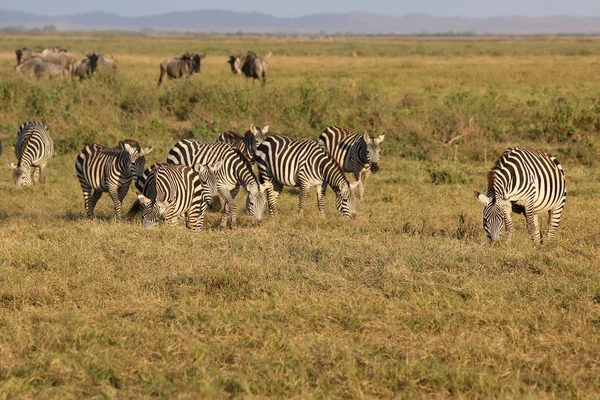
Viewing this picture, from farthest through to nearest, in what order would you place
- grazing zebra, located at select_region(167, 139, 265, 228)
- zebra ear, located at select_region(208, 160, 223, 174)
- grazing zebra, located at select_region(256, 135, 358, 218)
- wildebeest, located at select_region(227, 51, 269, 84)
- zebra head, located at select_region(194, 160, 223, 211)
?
wildebeest, located at select_region(227, 51, 269, 84), grazing zebra, located at select_region(256, 135, 358, 218), zebra ear, located at select_region(208, 160, 223, 174), zebra head, located at select_region(194, 160, 223, 211), grazing zebra, located at select_region(167, 139, 265, 228)

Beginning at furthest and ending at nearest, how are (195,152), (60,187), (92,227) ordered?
(60,187) → (195,152) → (92,227)

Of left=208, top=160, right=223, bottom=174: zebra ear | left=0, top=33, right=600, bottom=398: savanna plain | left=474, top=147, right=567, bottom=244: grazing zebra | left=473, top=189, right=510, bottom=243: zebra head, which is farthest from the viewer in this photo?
left=208, top=160, right=223, bottom=174: zebra ear

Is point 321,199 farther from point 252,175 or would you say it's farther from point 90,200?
point 90,200

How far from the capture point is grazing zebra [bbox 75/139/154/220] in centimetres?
1022

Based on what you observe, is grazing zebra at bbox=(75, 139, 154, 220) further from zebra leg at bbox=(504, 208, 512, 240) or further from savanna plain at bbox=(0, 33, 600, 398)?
zebra leg at bbox=(504, 208, 512, 240)

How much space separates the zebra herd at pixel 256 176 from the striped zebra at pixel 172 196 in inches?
0.5

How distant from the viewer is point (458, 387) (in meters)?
4.81

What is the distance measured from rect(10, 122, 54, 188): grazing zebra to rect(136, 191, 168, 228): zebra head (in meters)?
4.96

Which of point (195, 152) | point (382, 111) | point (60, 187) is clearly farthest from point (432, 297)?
point (382, 111)

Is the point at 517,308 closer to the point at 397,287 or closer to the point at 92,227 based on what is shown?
the point at 397,287

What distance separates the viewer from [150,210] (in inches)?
351

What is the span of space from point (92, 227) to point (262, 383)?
465 cm

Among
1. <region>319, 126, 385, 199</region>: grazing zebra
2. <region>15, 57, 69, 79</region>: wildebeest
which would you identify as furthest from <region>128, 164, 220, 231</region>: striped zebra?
<region>15, 57, 69, 79</region>: wildebeest

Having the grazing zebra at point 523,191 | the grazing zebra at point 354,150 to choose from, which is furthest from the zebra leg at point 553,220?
the grazing zebra at point 354,150
